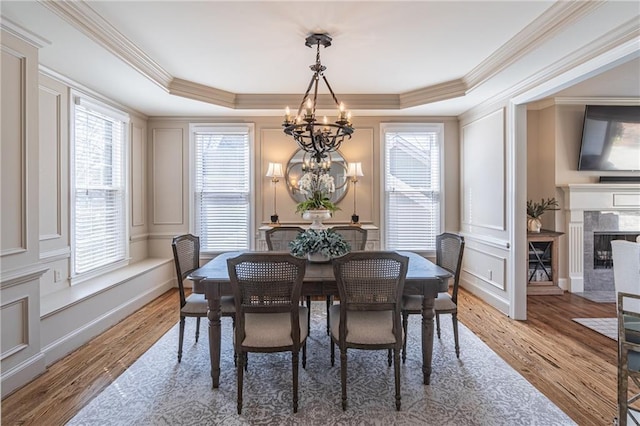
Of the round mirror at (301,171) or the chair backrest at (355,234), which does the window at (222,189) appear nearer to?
the round mirror at (301,171)

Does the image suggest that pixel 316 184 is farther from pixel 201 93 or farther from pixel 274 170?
pixel 201 93

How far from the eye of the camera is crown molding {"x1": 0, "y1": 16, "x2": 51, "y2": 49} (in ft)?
7.32

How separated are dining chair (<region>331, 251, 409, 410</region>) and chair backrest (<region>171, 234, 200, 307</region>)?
144 cm

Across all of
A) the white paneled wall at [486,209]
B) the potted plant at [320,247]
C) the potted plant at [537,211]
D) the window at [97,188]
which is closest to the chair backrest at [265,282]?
the potted plant at [320,247]

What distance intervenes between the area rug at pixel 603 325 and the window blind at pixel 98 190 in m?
5.58

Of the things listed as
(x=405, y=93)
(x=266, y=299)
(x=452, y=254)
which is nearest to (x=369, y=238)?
(x=452, y=254)

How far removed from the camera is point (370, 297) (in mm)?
2117

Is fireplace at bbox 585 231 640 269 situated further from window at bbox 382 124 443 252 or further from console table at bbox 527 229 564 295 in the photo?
window at bbox 382 124 443 252

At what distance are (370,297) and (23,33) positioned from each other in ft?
10.2

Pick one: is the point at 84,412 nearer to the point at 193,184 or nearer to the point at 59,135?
the point at 59,135

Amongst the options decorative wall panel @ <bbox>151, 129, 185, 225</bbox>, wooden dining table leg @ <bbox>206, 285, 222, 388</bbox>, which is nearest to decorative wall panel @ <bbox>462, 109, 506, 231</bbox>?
wooden dining table leg @ <bbox>206, 285, 222, 388</bbox>

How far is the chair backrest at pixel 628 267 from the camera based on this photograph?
2.95 metres

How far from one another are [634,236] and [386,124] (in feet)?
13.5

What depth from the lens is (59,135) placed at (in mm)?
3287
